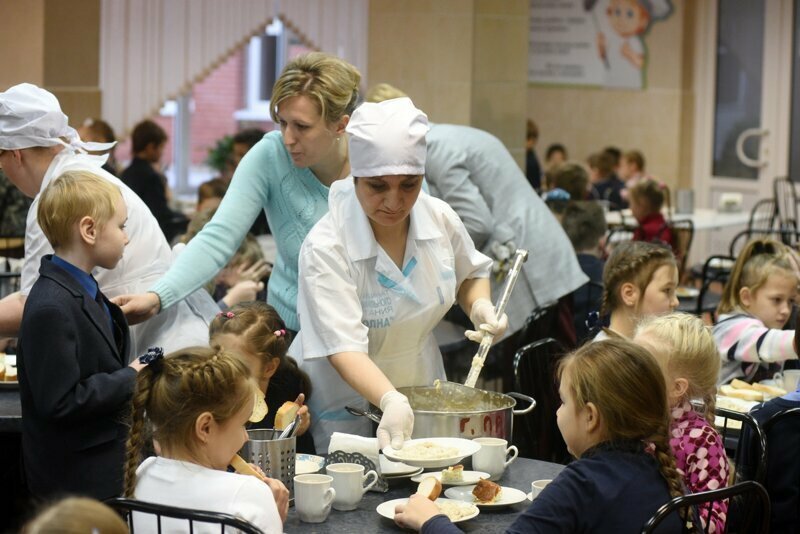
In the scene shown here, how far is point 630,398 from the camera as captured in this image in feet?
6.29

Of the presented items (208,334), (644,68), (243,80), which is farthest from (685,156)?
(208,334)

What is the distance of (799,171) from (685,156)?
4.19 feet

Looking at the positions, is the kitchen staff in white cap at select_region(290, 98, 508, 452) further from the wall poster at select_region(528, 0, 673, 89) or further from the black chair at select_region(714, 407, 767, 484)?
the wall poster at select_region(528, 0, 673, 89)

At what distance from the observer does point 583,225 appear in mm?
5203

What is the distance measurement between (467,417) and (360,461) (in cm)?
23

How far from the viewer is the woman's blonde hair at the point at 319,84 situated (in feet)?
8.93

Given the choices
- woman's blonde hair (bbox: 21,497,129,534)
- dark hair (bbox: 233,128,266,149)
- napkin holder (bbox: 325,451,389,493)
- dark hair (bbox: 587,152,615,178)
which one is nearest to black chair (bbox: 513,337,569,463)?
napkin holder (bbox: 325,451,389,493)

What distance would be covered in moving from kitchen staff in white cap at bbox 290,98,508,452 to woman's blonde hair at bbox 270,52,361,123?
22cm

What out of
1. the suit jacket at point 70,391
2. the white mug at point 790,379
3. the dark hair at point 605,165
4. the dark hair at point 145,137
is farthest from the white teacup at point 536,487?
the dark hair at point 605,165

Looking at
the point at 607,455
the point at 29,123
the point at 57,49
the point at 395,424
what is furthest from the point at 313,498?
the point at 57,49

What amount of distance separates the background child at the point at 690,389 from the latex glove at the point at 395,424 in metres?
0.53

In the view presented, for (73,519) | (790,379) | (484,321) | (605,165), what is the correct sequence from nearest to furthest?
(73,519), (484,321), (790,379), (605,165)

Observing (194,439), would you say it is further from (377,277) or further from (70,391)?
(377,277)

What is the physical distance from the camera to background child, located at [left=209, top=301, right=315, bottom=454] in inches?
104
